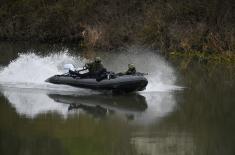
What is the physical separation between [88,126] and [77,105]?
2856 mm

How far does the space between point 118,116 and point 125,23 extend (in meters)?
22.9

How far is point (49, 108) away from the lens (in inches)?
643

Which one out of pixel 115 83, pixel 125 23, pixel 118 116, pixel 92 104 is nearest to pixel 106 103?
pixel 92 104

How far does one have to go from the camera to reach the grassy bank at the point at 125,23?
3325 cm

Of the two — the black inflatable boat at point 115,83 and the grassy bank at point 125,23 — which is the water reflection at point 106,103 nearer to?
the black inflatable boat at point 115,83

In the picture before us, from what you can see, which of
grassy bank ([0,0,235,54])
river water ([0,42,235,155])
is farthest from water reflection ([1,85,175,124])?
grassy bank ([0,0,235,54])

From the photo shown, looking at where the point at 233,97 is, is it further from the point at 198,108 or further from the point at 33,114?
the point at 33,114

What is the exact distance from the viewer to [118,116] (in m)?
15.7

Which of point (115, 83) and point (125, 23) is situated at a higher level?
point (125, 23)

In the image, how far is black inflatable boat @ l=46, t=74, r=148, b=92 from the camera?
18.2 meters

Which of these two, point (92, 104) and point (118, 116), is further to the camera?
point (92, 104)

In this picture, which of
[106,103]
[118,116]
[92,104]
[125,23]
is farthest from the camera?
[125,23]

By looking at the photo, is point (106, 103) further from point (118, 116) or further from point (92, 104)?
point (118, 116)

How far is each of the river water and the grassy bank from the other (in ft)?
27.9
